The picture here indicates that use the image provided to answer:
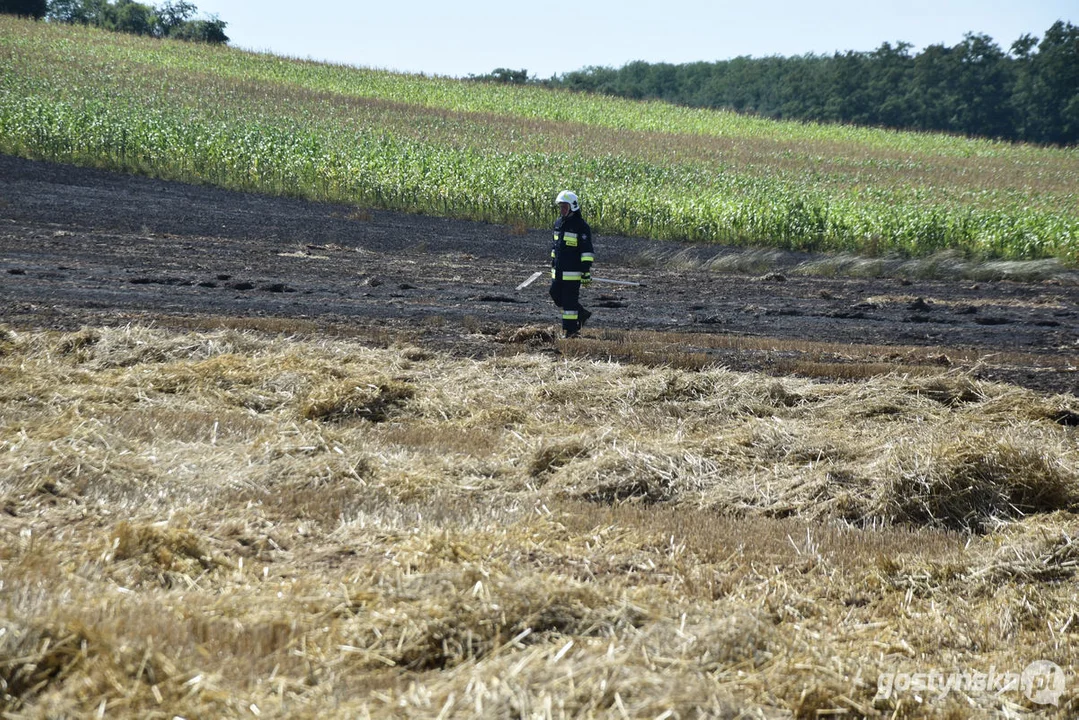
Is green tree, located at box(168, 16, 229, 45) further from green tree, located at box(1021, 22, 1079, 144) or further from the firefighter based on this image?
the firefighter

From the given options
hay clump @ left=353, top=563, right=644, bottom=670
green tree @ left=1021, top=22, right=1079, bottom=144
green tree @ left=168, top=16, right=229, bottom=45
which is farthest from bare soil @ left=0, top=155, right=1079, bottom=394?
green tree @ left=1021, top=22, right=1079, bottom=144

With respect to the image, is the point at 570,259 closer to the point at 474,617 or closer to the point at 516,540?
the point at 516,540

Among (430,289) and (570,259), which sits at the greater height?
(570,259)

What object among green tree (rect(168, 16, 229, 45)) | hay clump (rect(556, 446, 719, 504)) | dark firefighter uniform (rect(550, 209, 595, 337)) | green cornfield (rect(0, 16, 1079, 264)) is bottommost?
hay clump (rect(556, 446, 719, 504))

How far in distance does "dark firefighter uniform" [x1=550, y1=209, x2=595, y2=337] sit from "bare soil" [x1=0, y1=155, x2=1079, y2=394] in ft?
2.06

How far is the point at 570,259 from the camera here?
483 inches

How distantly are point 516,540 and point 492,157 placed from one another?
28.6 m

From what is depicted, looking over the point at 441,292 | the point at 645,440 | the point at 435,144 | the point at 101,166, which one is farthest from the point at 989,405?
the point at 435,144

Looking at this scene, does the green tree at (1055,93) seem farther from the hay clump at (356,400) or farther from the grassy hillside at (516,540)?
the hay clump at (356,400)

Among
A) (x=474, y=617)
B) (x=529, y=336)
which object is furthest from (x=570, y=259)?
(x=474, y=617)

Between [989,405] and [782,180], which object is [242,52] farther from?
[989,405]

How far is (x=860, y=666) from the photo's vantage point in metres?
4.43

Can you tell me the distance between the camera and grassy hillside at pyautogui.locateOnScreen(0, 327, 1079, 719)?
3.97m

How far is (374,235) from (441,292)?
682 cm
